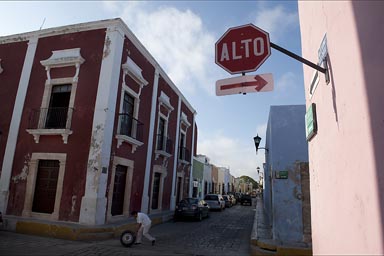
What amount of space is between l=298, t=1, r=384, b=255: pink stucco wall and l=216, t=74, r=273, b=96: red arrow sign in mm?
679

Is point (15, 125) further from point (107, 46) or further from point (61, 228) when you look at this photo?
point (61, 228)

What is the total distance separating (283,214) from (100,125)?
24.8ft

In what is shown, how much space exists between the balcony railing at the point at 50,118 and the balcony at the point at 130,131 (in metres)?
2.18

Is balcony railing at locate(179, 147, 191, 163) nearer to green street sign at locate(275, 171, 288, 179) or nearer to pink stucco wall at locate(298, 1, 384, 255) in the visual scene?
green street sign at locate(275, 171, 288, 179)

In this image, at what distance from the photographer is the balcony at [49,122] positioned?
1173 cm

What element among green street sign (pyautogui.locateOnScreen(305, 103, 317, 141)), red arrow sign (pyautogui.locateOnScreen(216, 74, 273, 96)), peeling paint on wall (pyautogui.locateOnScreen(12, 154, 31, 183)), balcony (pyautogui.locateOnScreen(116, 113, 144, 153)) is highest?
balcony (pyautogui.locateOnScreen(116, 113, 144, 153))

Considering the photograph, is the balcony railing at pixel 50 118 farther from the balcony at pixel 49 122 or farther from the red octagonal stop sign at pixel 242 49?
the red octagonal stop sign at pixel 242 49

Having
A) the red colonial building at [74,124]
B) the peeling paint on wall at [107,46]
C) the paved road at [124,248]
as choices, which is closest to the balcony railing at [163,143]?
the red colonial building at [74,124]

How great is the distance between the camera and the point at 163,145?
57.3 ft

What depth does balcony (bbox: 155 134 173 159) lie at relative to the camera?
16.9 metres

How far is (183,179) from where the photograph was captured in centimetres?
2200

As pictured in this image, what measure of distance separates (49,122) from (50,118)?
18 cm

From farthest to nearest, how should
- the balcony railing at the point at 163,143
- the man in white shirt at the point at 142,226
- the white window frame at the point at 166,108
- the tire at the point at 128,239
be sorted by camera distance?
the balcony railing at the point at 163,143, the white window frame at the point at 166,108, the man in white shirt at the point at 142,226, the tire at the point at 128,239

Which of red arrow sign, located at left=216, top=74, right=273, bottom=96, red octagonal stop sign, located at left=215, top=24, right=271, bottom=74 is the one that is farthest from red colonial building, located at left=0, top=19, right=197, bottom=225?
red arrow sign, located at left=216, top=74, right=273, bottom=96
